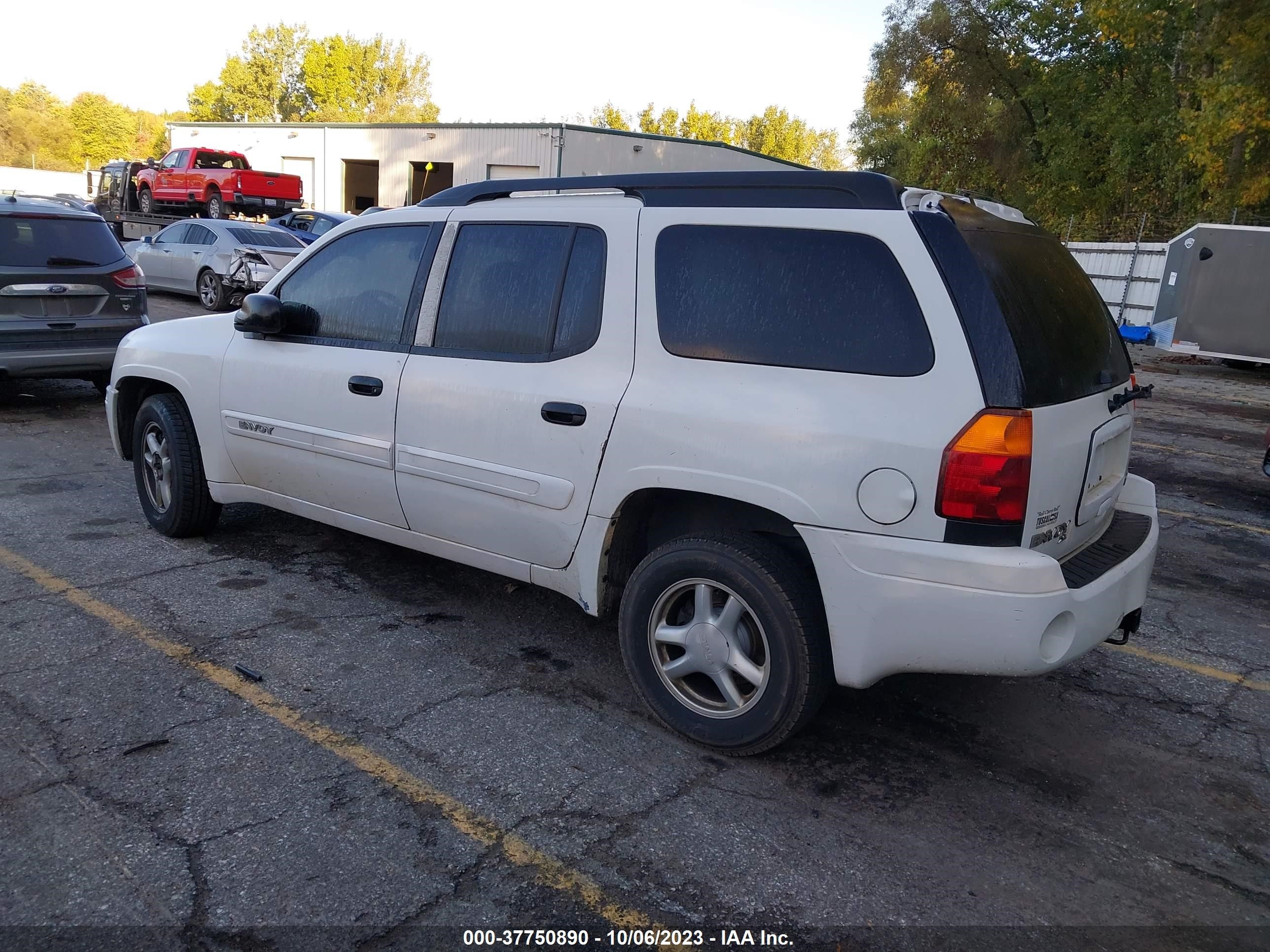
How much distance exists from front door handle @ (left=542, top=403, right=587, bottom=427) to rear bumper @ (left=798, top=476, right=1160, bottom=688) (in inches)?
37.2

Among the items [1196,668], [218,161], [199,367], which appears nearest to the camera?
[1196,668]

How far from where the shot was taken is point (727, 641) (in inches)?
132

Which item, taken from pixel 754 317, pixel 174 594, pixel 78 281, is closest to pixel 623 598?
pixel 754 317

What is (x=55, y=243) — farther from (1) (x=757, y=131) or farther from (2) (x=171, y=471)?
(1) (x=757, y=131)

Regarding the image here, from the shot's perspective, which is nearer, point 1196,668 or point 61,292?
point 1196,668

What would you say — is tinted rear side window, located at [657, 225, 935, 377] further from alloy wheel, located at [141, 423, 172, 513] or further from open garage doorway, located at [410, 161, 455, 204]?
open garage doorway, located at [410, 161, 455, 204]

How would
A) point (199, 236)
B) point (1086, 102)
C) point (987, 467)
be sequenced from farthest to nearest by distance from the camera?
1. point (1086, 102)
2. point (199, 236)
3. point (987, 467)

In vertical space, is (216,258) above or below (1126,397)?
below

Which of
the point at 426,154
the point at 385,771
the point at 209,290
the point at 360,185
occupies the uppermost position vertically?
the point at 426,154

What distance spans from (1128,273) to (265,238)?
1892 cm

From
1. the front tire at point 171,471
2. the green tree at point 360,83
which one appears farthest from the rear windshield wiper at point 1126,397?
the green tree at point 360,83

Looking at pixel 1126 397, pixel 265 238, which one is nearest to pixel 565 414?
pixel 1126 397

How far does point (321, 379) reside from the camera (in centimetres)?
450

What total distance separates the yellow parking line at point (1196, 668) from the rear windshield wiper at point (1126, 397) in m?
1.12
